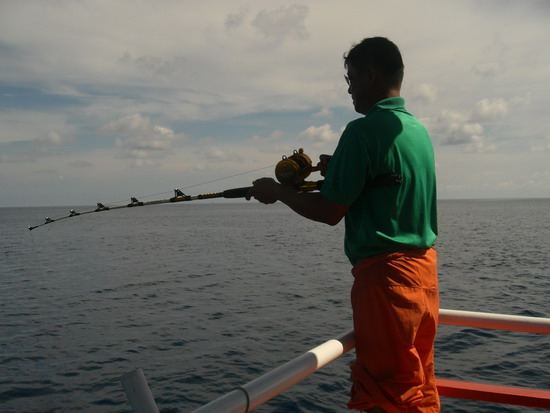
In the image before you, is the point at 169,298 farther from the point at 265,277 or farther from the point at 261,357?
the point at 261,357

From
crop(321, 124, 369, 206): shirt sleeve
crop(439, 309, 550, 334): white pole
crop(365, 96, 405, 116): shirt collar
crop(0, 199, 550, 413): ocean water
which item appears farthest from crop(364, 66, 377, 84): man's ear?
crop(0, 199, 550, 413): ocean water

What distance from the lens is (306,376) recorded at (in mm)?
2357

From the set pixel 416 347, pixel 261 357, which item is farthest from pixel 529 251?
pixel 416 347

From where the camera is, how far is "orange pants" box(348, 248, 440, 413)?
8.00 feet

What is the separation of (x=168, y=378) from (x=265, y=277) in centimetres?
1741

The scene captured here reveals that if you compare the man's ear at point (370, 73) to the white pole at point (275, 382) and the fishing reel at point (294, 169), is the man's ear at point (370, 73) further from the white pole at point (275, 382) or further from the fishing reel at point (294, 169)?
the white pole at point (275, 382)

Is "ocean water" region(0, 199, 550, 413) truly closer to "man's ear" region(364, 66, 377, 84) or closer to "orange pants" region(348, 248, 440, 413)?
"orange pants" region(348, 248, 440, 413)

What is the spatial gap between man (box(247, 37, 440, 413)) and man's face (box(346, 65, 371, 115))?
0.34ft

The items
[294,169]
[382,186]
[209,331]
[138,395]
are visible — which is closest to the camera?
[138,395]

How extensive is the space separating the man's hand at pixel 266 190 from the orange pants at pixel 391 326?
622mm

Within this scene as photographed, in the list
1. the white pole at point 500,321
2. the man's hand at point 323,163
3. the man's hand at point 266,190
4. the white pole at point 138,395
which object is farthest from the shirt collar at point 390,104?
the white pole at point 138,395

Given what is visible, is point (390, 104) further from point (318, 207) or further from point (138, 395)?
point (138, 395)

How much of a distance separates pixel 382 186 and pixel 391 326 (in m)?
0.69

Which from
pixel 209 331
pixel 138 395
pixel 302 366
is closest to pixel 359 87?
pixel 302 366
